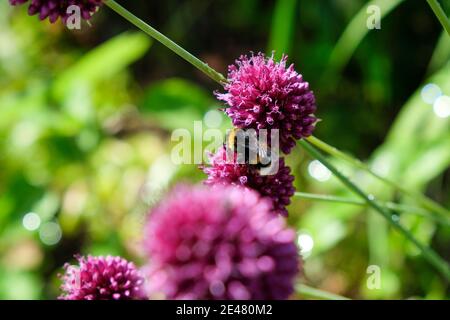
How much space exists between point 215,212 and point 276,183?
0.95 ft

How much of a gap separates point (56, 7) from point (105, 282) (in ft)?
1.32

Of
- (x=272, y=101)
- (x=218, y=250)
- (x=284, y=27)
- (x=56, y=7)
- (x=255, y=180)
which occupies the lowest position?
(x=218, y=250)

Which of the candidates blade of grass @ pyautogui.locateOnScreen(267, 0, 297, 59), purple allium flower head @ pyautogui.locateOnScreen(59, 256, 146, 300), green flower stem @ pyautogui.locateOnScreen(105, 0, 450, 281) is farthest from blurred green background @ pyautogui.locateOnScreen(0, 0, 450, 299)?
purple allium flower head @ pyautogui.locateOnScreen(59, 256, 146, 300)

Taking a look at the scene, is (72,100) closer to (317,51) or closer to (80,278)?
(317,51)

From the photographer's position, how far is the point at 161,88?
2.04m

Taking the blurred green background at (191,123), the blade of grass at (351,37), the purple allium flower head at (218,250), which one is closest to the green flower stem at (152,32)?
the purple allium flower head at (218,250)

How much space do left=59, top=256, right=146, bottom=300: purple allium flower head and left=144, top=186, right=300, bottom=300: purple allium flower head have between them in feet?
0.73

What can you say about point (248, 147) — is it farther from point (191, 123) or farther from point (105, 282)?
point (191, 123)

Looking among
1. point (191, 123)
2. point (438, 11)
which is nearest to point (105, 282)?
point (438, 11)

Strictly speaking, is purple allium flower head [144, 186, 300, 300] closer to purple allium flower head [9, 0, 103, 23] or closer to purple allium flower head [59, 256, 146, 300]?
purple allium flower head [59, 256, 146, 300]

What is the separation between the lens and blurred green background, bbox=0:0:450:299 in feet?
6.05

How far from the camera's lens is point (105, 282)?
3.18 ft

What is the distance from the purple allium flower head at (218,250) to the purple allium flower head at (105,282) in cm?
22

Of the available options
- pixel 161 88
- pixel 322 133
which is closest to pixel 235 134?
pixel 161 88
